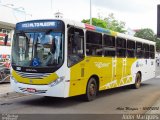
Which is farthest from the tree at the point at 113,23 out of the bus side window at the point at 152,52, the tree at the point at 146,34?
the bus side window at the point at 152,52

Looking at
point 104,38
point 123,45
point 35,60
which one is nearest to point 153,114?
point 35,60

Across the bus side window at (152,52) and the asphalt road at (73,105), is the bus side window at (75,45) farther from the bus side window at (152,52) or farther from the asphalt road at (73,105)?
the bus side window at (152,52)

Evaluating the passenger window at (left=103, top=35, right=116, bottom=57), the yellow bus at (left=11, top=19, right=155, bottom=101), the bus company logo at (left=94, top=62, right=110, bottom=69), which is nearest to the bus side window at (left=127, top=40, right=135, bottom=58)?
the passenger window at (left=103, top=35, right=116, bottom=57)

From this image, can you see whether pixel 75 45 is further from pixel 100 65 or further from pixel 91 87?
pixel 100 65

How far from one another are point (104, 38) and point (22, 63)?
3982 mm

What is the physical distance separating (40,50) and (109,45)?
13.5 feet

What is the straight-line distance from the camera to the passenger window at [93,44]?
1341 centimetres

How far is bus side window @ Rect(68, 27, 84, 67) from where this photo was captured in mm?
12125

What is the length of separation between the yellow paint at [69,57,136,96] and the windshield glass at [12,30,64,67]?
2.51 ft

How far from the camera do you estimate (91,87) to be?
13.6 metres

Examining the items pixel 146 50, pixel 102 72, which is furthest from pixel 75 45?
pixel 146 50

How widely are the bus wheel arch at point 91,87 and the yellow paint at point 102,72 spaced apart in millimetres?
175

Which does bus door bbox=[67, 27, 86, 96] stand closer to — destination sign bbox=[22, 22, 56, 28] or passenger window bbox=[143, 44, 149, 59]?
destination sign bbox=[22, 22, 56, 28]

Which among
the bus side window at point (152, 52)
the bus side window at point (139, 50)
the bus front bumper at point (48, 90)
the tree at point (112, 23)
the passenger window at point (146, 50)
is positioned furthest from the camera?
the tree at point (112, 23)
